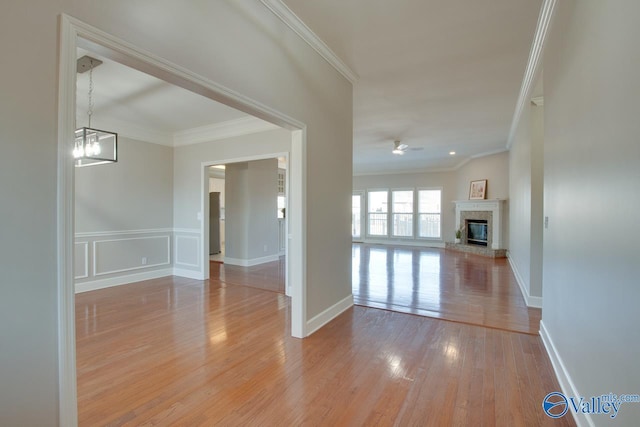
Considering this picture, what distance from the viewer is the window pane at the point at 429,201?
34.6 ft

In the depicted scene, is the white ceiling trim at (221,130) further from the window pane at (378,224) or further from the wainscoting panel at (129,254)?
the window pane at (378,224)

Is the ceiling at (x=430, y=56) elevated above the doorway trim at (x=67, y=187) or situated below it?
above

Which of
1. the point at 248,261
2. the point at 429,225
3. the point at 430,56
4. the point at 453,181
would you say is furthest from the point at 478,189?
the point at 248,261

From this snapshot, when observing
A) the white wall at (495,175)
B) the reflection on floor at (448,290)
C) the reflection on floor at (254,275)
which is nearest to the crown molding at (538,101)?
the reflection on floor at (448,290)

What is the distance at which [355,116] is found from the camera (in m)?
5.00

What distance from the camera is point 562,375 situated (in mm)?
2098

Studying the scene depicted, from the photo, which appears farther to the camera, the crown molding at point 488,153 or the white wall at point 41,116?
the crown molding at point 488,153

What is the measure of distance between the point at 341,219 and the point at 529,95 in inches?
116

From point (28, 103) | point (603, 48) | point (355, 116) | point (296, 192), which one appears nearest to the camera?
point (28, 103)

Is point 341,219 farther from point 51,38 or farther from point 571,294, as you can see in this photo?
point 51,38

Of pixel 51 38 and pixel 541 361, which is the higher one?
pixel 51 38

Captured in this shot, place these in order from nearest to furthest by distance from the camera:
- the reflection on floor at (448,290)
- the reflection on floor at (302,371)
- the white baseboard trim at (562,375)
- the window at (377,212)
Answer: the white baseboard trim at (562,375)
the reflection on floor at (302,371)
the reflection on floor at (448,290)
the window at (377,212)

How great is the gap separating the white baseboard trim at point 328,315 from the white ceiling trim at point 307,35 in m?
2.73

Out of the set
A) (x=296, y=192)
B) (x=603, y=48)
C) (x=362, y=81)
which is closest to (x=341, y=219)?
(x=296, y=192)
